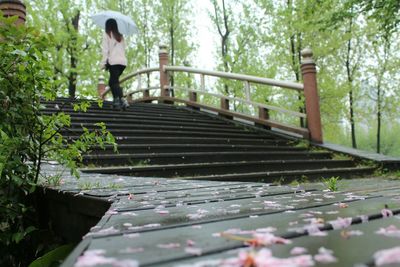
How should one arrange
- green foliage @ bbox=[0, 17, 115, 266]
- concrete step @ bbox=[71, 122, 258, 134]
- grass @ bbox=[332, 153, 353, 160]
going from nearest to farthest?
green foliage @ bbox=[0, 17, 115, 266], concrete step @ bbox=[71, 122, 258, 134], grass @ bbox=[332, 153, 353, 160]

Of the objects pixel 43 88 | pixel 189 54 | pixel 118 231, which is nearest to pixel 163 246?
pixel 118 231

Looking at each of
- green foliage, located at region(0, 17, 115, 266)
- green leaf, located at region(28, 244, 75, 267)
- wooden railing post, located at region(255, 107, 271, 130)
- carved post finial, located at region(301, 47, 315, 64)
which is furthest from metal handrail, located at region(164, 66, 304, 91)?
green leaf, located at region(28, 244, 75, 267)

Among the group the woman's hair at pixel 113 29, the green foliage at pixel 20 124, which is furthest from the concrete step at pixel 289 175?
the woman's hair at pixel 113 29

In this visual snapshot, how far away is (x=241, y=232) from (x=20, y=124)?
1.76 meters

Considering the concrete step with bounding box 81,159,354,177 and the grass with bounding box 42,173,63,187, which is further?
the concrete step with bounding box 81,159,354,177

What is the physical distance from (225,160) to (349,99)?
12.9 m

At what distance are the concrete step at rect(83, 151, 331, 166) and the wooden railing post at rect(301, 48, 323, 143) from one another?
64 centimetres

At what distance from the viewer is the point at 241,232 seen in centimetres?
103

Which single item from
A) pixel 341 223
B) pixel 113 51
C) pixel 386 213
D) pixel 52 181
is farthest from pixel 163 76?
pixel 341 223

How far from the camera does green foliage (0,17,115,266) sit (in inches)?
83.4

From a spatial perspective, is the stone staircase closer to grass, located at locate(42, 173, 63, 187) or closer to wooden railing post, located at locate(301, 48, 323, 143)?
wooden railing post, located at locate(301, 48, 323, 143)

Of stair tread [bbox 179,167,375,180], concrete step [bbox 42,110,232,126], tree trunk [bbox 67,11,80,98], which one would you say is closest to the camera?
stair tread [bbox 179,167,375,180]

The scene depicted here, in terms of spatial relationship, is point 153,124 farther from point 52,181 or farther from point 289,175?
point 52,181

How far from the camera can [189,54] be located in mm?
19422
